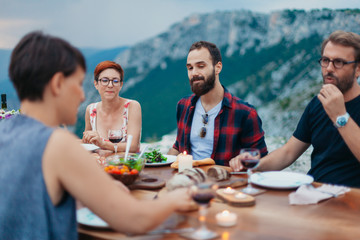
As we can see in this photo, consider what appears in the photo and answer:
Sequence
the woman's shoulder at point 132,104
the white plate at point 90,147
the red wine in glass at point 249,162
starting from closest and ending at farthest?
the red wine in glass at point 249,162 → the white plate at point 90,147 → the woman's shoulder at point 132,104

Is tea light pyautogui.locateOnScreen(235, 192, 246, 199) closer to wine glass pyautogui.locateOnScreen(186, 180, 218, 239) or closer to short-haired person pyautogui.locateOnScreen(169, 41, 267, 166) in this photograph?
wine glass pyautogui.locateOnScreen(186, 180, 218, 239)

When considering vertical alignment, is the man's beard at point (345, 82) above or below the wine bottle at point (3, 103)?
above

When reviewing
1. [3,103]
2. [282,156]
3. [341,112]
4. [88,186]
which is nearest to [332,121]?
[341,112]

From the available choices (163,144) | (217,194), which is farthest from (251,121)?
(163,144)

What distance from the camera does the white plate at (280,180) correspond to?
2092 millimetres

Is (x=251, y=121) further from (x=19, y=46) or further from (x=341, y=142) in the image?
(x=19, y=46)

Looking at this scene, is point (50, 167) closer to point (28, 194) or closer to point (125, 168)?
point (28, 194)

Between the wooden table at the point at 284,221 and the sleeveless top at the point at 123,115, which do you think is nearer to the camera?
the wooden table at the point at 284,221

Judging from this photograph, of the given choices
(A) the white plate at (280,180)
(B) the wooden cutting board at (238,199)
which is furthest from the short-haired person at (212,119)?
(B) the wooden cutting board at (238,199)

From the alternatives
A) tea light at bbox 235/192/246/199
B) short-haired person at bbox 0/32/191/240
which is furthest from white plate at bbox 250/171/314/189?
short-haired person at bbox 0/32/191/240

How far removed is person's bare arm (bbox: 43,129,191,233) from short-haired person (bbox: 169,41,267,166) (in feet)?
6.74

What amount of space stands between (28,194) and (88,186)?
0.78 feet

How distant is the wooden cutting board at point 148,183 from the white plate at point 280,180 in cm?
53

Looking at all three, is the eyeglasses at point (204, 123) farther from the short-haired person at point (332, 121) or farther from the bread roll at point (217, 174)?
the bread roll at point (217, 174)
